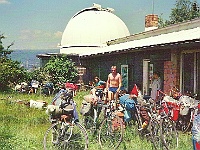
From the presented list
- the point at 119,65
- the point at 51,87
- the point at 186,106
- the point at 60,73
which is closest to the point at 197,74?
the point at 186,106

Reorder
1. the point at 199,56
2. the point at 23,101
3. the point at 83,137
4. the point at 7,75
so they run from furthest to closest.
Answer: the point at 7,75
the point at 23,101
the point at 199,56
the point at 83,137

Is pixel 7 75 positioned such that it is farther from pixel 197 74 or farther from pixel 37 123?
pixel 197 74

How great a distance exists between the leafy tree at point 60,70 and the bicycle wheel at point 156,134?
34.7ft

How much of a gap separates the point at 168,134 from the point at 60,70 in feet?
36.7

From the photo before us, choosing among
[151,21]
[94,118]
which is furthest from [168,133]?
[151,21]

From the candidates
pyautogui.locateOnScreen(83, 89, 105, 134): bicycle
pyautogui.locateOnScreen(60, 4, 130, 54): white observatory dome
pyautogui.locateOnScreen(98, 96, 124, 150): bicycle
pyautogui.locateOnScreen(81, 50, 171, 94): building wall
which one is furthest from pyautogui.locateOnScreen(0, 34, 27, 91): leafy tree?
pyautogui.locateOnScreen(98, 96, 124, 150): bicycle

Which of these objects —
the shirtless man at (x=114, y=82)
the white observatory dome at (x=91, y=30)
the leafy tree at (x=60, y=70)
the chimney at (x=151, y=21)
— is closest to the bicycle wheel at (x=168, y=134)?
the shirtless man at (x=114, y=82)

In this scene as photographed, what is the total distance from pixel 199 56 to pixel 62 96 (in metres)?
3.92

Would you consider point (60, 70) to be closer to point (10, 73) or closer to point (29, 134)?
point (10, 73)

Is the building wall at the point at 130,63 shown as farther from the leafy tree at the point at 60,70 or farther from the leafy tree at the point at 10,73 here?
the leafy tree at the point at 10,73

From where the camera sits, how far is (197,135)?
15.3 ft

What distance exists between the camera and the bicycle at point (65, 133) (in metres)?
5.88

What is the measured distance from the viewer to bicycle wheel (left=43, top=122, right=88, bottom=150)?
→ 19.3ft

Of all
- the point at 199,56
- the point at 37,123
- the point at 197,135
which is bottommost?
the point at 37,123
